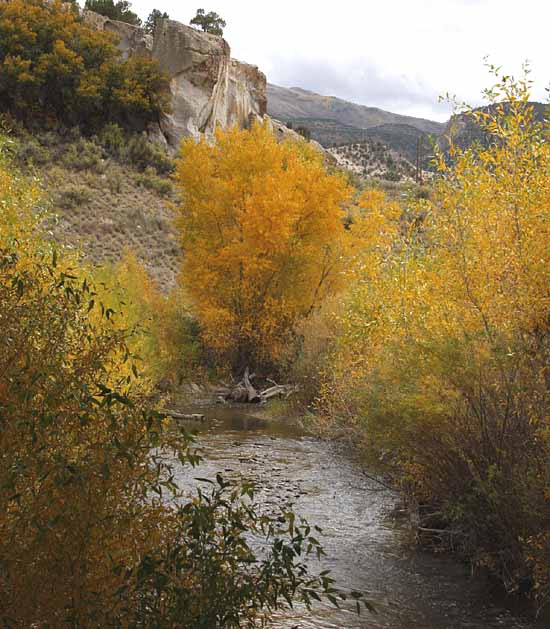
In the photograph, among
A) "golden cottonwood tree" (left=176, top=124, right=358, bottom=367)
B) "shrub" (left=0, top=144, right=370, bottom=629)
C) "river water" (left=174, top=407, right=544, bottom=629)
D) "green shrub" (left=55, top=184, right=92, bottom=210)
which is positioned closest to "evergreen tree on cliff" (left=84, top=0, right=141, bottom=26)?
"green shrub" (left=55, top=184, right=92, bottom=210)

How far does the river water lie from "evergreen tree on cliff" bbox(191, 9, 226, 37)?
55.2 metres

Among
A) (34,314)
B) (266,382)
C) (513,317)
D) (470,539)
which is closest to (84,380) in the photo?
(34,314)

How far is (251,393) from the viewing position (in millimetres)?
26125

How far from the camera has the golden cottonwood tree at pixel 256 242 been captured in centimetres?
2742

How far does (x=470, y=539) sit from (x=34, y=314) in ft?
→ 22.5

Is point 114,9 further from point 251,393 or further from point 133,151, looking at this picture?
point 251,393

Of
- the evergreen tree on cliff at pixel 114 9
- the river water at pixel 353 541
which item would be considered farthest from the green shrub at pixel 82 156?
the river water at pixel 353 541

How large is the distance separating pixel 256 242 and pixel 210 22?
4638 centimetres

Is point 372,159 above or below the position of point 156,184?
above

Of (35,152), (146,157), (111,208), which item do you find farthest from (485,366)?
(146,157)

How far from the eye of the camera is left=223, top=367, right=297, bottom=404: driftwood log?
25.6m

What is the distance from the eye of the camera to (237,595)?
4.98 metres

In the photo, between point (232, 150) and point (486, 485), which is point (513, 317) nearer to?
point (486, 485)

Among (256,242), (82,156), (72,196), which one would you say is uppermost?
(82,156)
